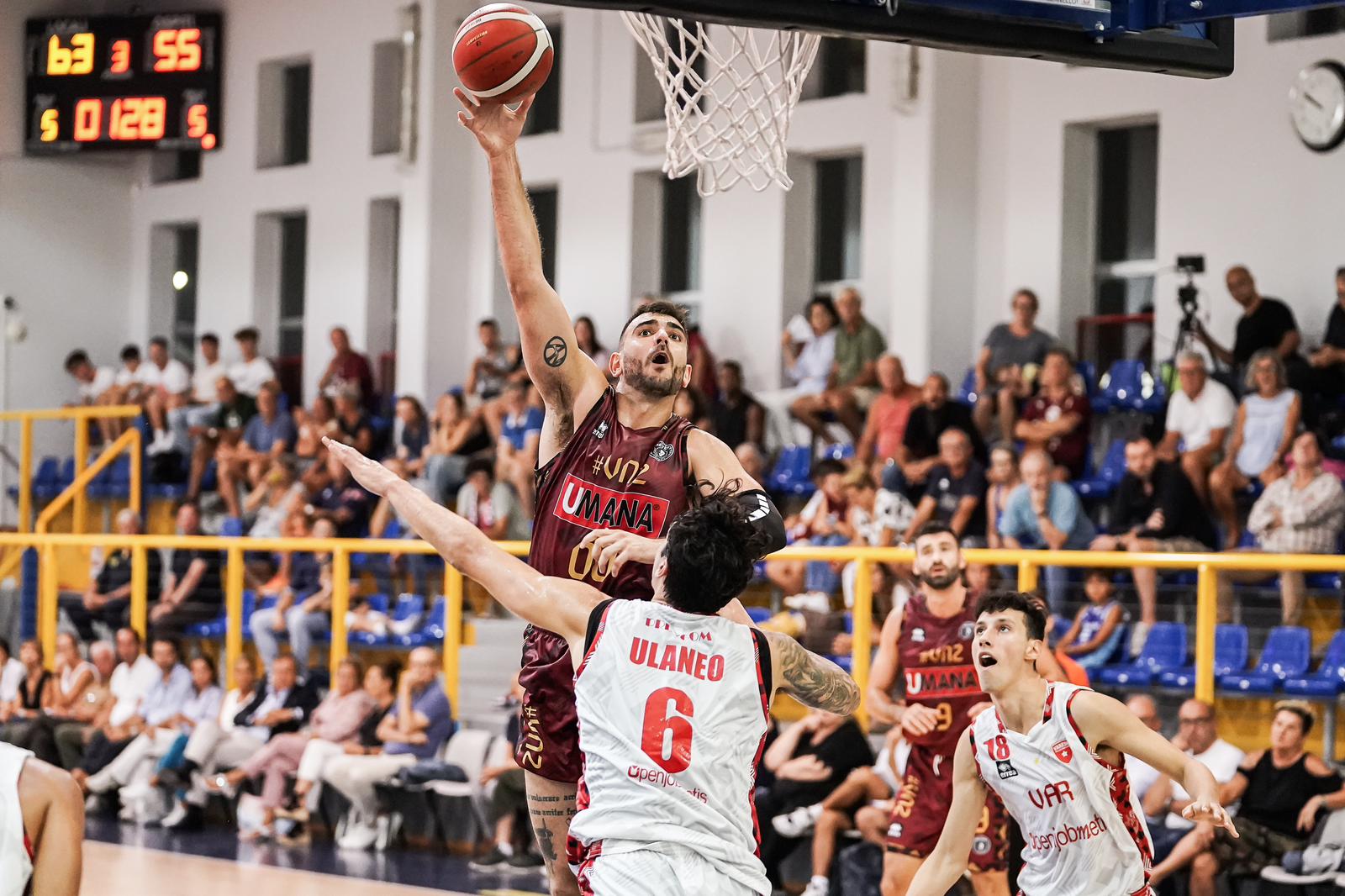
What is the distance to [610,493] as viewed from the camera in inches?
184

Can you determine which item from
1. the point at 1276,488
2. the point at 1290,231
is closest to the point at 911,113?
the point at 1290,231

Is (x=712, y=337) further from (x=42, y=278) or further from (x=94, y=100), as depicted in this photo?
(x=42, y=278)

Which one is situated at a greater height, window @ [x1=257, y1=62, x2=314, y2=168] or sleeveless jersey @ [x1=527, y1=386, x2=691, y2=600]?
window @ [x1=257, y1=62, x2=314, y2=168]

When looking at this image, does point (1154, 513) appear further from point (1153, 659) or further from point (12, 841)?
point (12, 841)

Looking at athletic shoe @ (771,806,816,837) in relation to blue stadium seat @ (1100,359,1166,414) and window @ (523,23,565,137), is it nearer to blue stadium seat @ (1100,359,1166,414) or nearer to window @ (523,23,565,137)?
blue stadium seat @ (1100,359,1166,414)

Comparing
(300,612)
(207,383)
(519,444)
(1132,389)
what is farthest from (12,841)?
(207,383)

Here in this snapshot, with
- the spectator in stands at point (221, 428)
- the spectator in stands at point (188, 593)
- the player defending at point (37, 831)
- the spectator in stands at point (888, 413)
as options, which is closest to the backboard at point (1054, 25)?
the player defending at point (37, 831)

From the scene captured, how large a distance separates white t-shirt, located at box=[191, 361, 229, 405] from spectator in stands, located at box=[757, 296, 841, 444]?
5.86 meters

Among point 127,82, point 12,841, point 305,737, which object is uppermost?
point 127,82

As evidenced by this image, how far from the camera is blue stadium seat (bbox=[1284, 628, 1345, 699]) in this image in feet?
28.5

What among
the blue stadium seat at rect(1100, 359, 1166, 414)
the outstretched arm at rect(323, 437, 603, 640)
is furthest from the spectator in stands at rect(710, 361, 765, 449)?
the outstretched arm at rect(323, 437, 603, 640)

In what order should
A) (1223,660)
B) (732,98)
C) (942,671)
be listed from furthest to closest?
1. (1223,660)
2. (942,671)
3. (732,98)

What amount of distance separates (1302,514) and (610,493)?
608cm

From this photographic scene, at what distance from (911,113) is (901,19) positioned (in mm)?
8411
